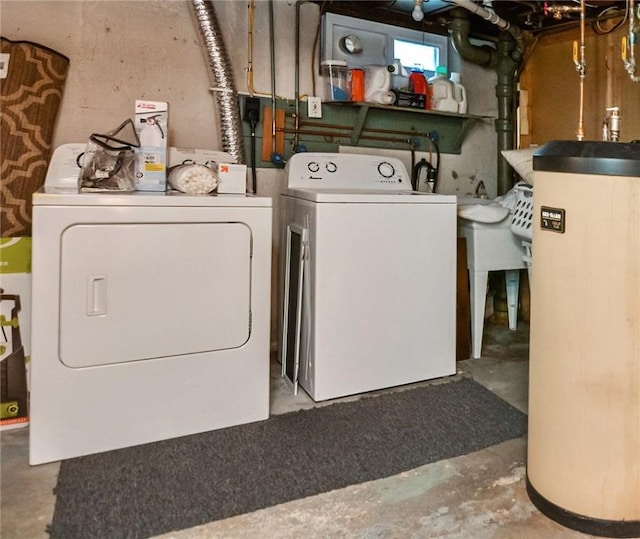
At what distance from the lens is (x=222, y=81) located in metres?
2.54

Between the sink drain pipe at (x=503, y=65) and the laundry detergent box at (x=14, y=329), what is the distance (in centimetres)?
272

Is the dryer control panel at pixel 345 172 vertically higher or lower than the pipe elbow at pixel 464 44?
lower

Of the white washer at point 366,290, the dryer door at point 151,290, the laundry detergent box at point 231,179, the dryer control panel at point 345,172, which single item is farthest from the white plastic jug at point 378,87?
the dryer door at point 151,290

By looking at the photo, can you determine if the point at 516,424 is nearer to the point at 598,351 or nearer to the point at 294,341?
the point at 598,351

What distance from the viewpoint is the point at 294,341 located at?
242 centimetres

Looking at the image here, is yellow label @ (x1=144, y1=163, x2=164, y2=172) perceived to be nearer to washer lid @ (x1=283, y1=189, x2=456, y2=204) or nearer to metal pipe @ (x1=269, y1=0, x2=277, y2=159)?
washer lid @ (x1=283, y1=189, x2=456, y2=204)

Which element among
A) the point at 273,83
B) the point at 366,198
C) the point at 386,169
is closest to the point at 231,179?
the point at 366,198

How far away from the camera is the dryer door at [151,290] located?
1753 mm

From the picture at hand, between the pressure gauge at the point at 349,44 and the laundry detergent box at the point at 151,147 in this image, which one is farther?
the pressure gauge at the point at 349,44

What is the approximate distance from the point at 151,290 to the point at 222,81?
1236mm

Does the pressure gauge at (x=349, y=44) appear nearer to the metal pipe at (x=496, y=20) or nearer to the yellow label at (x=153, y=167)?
the metal pipe at (x=496, y=20)

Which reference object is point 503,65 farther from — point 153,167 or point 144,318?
point 144,318

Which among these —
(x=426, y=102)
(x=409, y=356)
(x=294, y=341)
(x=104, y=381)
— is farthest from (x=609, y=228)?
(x=426, y=102)

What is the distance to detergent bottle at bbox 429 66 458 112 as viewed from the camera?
315 cm
